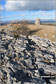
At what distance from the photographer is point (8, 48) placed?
11.3 metres

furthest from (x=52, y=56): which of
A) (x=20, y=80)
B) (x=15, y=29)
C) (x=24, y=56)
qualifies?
(x=15, y=29)

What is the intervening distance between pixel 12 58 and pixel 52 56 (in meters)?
2.93

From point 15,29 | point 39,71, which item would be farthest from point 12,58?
point 15,29

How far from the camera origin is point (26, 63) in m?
9.27

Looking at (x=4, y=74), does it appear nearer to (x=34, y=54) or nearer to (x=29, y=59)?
(x=29, y=59)

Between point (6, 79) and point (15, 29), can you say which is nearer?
point (6, 79)

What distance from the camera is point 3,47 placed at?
11273mm

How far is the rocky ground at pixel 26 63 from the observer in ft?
25.6

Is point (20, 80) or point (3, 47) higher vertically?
point (3, 47)

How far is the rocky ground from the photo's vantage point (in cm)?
779

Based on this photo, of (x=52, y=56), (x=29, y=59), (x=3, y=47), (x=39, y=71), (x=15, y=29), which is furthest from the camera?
(x=15, y=29)

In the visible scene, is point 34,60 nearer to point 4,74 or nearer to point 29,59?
point 29,59

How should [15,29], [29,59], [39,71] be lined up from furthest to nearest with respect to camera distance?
[15,29], [29,59], [39,71]

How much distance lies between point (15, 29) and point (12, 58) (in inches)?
318
